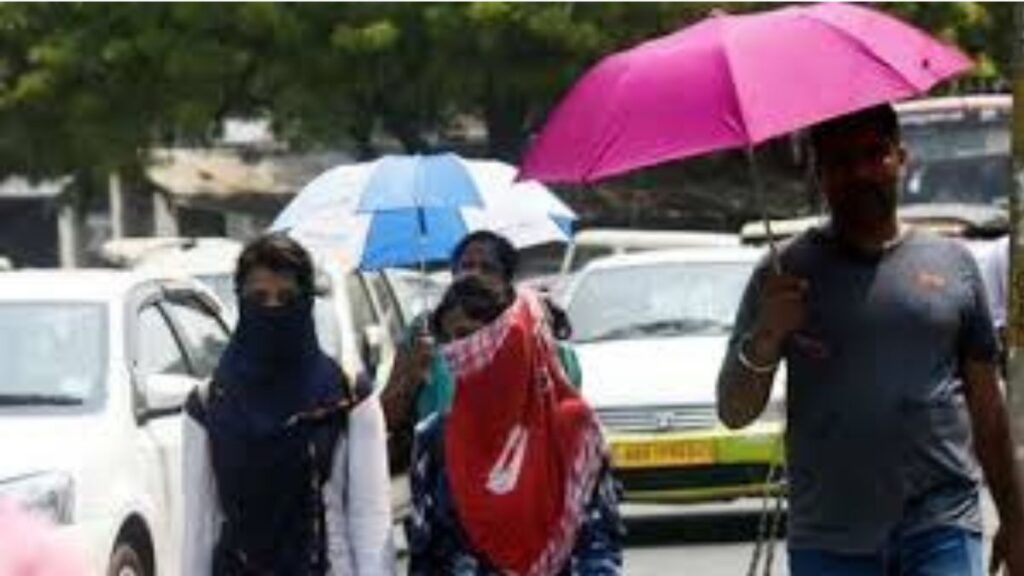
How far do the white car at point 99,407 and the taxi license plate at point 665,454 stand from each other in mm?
3485

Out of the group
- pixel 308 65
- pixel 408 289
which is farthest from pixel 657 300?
pixel 308 65

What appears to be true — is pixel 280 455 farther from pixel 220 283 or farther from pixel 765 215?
pixel 220 283

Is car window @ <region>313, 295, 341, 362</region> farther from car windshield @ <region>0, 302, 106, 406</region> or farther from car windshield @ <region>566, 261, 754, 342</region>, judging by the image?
car windshield @ <region>0, 302, 106, 406</region>

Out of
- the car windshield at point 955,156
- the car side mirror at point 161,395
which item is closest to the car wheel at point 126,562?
the car side mirror at point 161,395

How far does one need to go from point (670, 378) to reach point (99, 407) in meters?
4.79

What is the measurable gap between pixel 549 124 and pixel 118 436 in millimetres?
3629

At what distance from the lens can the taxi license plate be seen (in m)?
12.5

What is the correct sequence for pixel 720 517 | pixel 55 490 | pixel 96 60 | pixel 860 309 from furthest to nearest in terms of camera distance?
pixel 96 60 → pixel 720 517 → pixel 55 490 → pixel 860 309

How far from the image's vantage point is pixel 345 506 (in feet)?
18.0

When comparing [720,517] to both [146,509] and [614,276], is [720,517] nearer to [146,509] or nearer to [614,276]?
[614,276]

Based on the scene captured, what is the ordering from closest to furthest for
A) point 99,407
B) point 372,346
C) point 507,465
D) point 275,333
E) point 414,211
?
point 275,333
point 507,465
point 99,407
point 414,211
point 372,346

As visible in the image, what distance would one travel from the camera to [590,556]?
557 cm

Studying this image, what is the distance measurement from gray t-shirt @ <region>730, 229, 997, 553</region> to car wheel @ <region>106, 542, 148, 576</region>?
3786 millimetres

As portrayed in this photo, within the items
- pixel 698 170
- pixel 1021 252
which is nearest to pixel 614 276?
pixel 1021 252
